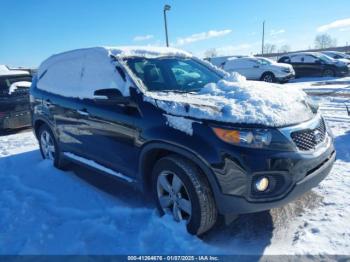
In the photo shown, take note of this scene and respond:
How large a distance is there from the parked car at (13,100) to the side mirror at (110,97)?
16.6 ft

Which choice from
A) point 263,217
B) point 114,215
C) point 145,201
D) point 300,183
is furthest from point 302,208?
point 114,215

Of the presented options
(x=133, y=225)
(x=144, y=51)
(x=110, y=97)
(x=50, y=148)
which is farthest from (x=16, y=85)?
(x=133, y=225)

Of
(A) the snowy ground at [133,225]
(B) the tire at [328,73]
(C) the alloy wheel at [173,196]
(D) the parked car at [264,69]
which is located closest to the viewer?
(A) the snowy ground at [133,225]

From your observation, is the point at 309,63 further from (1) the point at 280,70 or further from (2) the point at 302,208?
(2) the point at 302,208

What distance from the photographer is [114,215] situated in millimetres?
3502

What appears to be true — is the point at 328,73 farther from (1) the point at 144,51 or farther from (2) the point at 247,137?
(2) the point at 247,137

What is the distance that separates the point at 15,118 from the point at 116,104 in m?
5.45

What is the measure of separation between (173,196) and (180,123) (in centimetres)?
74

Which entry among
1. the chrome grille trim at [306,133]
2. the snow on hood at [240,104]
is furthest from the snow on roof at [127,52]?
the chrome grille trim at [306,133]

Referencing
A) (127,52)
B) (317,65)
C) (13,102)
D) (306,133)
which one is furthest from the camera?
(317,65)

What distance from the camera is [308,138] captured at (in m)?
2.87

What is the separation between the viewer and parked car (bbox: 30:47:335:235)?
2611 millimetres

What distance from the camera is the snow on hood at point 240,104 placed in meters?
2.73

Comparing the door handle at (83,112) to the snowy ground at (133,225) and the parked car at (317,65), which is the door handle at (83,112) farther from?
the parked car at (317,65)
